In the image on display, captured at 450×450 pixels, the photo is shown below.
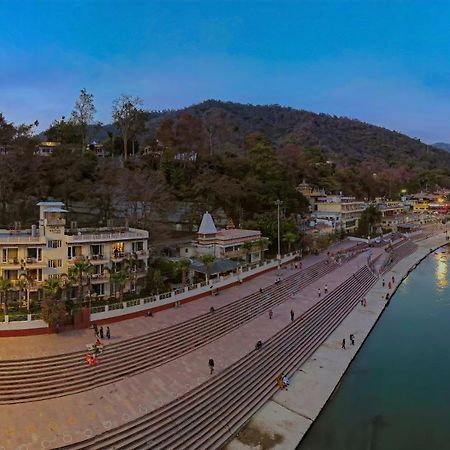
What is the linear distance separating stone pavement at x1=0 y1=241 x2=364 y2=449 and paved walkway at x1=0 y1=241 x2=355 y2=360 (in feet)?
8.92

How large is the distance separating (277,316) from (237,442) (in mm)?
13475

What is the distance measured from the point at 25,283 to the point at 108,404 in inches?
504

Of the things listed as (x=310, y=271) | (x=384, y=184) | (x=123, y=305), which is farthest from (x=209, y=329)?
(x=384, y=184)

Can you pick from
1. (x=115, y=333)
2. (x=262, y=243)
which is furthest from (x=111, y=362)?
(x=262, y=243)

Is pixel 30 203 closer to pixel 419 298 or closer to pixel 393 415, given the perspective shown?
pixel 393 415

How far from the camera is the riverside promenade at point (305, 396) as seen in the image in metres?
17.3

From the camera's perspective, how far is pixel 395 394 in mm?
22594

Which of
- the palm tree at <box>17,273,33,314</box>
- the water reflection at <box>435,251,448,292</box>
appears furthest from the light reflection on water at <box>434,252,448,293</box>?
the palm tree at <box>17,273,33,314</box>

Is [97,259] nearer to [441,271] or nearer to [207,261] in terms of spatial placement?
[207,261]

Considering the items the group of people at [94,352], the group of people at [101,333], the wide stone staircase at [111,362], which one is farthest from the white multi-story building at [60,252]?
the group of people at [94,352]

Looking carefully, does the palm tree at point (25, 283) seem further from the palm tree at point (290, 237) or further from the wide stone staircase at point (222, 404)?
the palm tree at point (290, 237)

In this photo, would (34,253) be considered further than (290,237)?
No

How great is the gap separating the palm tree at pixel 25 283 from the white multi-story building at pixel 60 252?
186 mm

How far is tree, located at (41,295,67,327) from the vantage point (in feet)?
74.2
